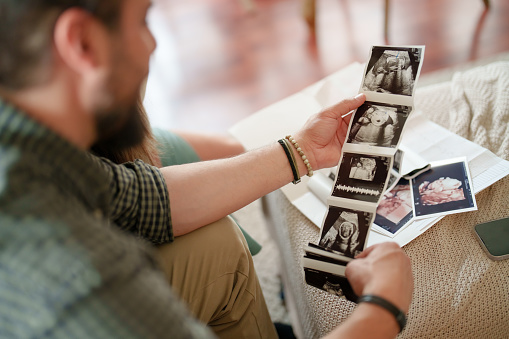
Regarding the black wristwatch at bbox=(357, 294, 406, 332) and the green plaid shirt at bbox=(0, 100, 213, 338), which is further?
the black wristwatch at bbox=(357, 294, 406, 332)

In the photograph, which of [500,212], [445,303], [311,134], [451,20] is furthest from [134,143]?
[451,20]

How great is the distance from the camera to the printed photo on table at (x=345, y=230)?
93cm

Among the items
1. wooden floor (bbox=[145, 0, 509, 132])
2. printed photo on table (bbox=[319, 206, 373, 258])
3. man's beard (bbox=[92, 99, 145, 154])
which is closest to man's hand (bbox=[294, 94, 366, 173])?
printed photo on table (bbox=[319, 206, 373, 258])

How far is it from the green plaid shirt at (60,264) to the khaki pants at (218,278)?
0.23m

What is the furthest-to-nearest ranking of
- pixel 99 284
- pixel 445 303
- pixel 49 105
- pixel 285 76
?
pixel 285 76, pixel 445 303, pixel 49 105, pixel 99 284

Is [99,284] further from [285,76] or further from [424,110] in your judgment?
[285,76]

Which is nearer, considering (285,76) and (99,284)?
(99,284)

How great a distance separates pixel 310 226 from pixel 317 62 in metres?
1.37

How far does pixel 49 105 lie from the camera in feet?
2.23

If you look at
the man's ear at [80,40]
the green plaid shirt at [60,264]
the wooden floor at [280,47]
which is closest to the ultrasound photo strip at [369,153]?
the green plaid shirt at [60,264]

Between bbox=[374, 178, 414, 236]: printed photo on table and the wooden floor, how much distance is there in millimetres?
1123

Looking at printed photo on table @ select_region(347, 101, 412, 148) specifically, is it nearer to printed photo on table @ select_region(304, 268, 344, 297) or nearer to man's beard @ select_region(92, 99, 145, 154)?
printed photo on table @ select_region(304, 268, 344, 297)

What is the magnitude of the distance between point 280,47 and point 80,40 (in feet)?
6.15

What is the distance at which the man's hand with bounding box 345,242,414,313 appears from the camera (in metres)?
0.77
